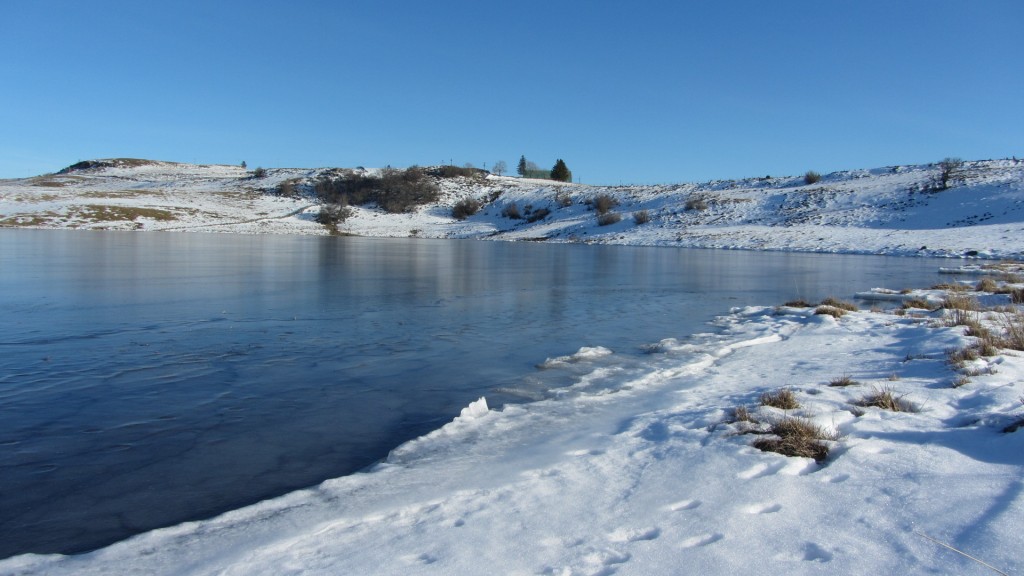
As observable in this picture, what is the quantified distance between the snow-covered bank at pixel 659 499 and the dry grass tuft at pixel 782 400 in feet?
0.30

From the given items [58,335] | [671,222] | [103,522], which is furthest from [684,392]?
[671,222]

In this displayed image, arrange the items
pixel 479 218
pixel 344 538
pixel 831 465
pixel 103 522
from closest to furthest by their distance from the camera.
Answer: pixel 344 538 < pixel 103 522 < pixel 831 465 < pixel 479 218

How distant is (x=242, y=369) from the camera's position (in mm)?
7434

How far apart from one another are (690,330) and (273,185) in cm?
7767

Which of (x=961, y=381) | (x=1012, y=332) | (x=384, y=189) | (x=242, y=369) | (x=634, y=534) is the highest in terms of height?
(x=384, y=189)

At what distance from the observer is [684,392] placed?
21.9 ft

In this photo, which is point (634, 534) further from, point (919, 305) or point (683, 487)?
point (919, 305)

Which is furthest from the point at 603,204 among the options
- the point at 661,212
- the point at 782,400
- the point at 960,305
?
the point at 782,400

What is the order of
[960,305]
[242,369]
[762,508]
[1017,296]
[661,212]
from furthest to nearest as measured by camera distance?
[661,212] → [1017,296] → [960,305] → [242,369] → [762,508]

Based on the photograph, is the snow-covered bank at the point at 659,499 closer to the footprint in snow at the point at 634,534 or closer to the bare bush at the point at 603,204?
the footprint in snow at the point at 634,534

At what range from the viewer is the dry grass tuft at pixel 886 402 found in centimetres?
544

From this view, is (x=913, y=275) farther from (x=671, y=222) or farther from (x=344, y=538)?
(x=671, y=222)

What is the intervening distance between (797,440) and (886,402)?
146 cm

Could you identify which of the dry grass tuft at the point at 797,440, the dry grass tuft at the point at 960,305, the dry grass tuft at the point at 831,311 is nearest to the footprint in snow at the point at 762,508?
the dry grass tuft at the point at 797,440
